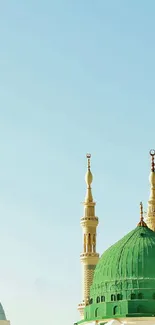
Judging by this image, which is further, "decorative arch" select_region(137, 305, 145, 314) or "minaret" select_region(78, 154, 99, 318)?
"minaret" select_region(78, 154, 99, 318)

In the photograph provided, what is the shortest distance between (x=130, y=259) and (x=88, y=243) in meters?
10.6

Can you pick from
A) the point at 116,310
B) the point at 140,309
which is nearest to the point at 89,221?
the point at 116,310

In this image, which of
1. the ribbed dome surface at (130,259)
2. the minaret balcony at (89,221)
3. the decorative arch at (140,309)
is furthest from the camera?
the minaret balcony at (89,221)

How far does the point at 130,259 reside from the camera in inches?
2226

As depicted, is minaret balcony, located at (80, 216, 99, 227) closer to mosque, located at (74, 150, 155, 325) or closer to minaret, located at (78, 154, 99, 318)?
minaret, located at (78, 154, 99, 318)

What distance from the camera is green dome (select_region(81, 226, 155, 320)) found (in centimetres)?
5447

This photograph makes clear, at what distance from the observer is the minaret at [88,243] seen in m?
64.6

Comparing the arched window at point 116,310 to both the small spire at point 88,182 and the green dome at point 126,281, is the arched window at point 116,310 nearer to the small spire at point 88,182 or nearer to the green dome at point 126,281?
the green dome at point 126,281

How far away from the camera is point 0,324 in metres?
82.9

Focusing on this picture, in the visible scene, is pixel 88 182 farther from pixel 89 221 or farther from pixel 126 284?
pixel 126 284

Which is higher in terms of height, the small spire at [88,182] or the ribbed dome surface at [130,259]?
the small spire at [88,182]

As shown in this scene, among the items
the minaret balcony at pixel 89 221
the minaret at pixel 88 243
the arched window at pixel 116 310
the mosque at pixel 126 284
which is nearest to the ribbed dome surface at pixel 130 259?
the mosque at pixel 126 284

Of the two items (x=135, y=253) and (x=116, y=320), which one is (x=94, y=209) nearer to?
(x=135, y=253)

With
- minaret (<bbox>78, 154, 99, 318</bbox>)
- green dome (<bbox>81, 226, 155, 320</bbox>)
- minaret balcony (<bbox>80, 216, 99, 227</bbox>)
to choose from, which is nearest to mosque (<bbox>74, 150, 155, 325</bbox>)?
green dome (<bbox>81, 226, 155, 320</bbox>)
